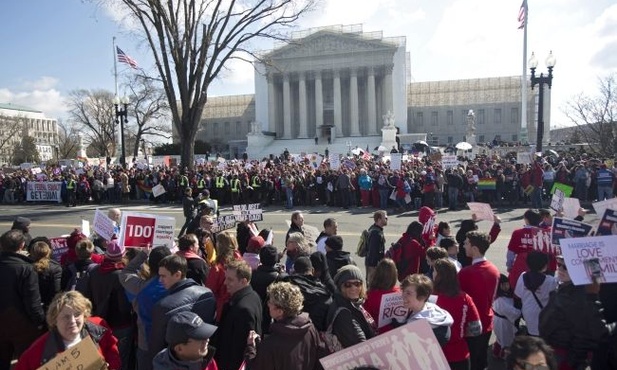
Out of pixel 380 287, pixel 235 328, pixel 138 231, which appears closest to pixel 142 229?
pixel 138 231

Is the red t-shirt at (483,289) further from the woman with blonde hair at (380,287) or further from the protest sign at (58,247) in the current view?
the protest sign at (58,247)

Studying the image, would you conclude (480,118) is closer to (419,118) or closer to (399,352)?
(419,118)

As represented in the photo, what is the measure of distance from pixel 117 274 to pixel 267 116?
71592mm

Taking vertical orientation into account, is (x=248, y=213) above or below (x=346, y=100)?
below

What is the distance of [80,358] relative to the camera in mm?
3076

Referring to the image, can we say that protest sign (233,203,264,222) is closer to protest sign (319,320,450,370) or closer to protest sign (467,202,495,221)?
protest sign (467,202,495,221)

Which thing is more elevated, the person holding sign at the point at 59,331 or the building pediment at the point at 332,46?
the building pediment at the point at 332,46

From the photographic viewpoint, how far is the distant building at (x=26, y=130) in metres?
77.1

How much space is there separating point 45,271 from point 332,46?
70.2 m

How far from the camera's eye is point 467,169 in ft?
67.6

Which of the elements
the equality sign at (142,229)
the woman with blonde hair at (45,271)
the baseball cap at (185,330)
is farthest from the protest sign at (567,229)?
the woman with blonde hair at (45,271)

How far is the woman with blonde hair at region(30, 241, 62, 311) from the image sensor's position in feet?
18.3

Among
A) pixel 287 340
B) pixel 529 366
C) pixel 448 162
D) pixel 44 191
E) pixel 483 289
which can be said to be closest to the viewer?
pixel 529 366

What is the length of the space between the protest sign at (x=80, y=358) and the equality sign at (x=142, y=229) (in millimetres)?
4516
